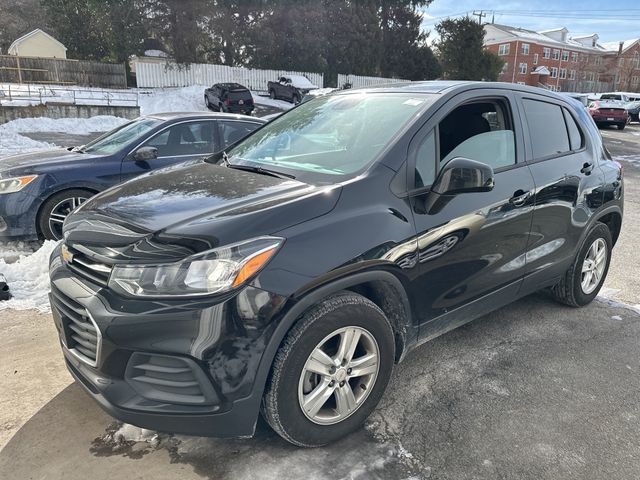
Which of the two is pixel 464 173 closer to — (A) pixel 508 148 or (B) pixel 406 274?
(B) pixel 406 274

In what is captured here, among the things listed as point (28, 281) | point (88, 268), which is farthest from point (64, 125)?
point (88, 268)

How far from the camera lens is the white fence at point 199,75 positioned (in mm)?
31094

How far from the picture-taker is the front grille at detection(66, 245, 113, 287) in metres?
2.29

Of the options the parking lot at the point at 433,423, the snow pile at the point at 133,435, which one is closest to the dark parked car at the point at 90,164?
the parking lot at the point at 433,423

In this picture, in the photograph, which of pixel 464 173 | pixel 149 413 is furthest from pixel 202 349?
pixel 464 173

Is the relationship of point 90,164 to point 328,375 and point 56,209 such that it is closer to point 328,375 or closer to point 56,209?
point 56,209

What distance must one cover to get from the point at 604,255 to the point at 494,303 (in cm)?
177

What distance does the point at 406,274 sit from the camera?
106 inches

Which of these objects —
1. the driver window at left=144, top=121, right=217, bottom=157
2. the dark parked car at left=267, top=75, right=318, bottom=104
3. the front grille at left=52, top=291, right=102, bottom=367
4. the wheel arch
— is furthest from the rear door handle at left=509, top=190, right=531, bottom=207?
the dark parked car at left=267, top=75, right=318, bottom=104

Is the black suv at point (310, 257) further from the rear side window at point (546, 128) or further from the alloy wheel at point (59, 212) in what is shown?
the alloy wheel at point (59, 212)

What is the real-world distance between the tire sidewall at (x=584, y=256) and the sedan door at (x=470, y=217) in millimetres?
978

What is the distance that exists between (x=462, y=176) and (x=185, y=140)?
4.32 metres

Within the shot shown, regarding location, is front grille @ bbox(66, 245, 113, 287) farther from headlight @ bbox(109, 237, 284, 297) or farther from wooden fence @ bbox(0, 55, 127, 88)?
wooden fence @ bbox(0, 55, 127, 88)

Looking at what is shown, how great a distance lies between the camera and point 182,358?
2119 mm
